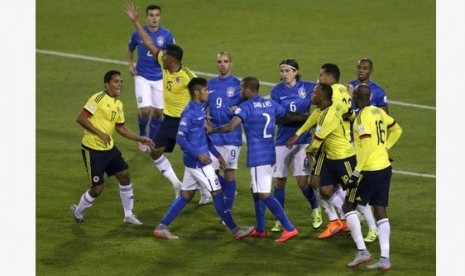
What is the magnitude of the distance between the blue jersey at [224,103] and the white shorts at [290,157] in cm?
63

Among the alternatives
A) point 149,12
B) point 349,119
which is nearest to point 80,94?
point 149,12

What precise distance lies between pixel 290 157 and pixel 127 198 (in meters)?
2.35

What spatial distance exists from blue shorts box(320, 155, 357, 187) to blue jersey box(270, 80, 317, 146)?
86 centimetres

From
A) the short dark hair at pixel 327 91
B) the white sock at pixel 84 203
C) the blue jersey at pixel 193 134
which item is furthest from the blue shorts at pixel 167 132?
the short dark hair at pixel 327 91

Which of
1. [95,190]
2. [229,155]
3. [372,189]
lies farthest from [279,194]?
[95,190]

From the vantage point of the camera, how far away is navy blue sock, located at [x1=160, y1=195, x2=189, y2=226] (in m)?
18.0

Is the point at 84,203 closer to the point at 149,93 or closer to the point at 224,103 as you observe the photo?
the point at 224,103

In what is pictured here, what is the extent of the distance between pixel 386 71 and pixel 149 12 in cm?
777

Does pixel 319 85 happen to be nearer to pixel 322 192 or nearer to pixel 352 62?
pixel 322 192

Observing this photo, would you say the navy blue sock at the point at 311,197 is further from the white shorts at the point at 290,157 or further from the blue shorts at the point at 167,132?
the blue shorts at the point at 167,132

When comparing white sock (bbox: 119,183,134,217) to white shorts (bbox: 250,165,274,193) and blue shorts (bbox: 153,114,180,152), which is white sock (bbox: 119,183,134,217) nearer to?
blue shorts (bbox: 153,114,180,152)

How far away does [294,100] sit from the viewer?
1831cm

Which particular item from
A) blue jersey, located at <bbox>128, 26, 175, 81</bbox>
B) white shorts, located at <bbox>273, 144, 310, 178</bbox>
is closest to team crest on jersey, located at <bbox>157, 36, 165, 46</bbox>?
blue jersey, located at <bbox>128, 26, 175, 81</bbox>

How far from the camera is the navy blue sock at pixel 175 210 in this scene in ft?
59.2
